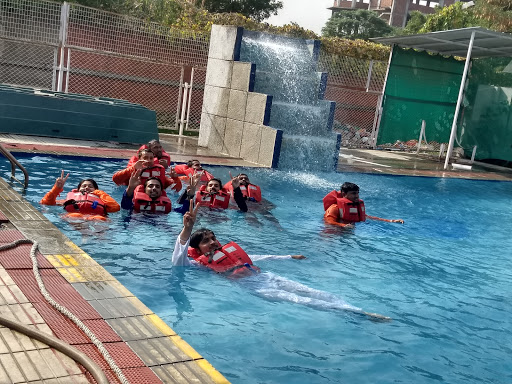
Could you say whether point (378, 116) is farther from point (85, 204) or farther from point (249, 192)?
point (85, 204)

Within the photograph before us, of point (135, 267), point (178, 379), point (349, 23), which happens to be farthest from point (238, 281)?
point (349, 23)

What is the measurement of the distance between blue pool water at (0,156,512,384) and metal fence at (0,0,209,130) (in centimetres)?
501

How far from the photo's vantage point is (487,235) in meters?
10.3

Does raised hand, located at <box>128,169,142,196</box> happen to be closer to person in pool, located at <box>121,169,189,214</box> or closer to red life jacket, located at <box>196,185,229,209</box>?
person in pool, located at <box>121,169,189,214</box>

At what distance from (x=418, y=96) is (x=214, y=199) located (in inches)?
481

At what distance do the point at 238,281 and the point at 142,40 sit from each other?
11704mm

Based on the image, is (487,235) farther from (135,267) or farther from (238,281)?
(135,267)

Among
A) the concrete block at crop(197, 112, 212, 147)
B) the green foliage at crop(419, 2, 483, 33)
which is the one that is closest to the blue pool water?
the concrete block at crop(197, 112, 212, 147)

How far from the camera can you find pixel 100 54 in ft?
52.3

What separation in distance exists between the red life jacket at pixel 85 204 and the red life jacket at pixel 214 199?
5.70ft

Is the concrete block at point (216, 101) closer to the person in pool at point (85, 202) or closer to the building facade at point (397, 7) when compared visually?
the person in pool at point (85, 202)

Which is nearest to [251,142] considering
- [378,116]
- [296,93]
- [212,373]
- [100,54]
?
[296,93]

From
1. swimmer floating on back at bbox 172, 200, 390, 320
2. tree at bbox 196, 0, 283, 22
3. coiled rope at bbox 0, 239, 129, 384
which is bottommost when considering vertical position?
swimmer floating on back at bbox 172, 200, 390, 320

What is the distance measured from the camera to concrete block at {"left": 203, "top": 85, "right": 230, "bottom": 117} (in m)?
15.2
